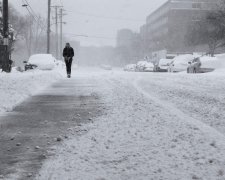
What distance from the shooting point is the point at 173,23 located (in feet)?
354

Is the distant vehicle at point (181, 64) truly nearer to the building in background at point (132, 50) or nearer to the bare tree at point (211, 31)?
the bare tree at point (211, 31)

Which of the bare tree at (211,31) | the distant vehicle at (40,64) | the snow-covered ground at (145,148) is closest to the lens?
the snow-covered ground at (145,148)

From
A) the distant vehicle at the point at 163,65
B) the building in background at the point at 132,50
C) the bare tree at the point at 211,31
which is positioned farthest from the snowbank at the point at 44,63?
the building in background at the point at 132,50

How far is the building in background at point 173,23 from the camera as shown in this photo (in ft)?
288

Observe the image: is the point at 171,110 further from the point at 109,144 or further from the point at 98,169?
the point at 98,169

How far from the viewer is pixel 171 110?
751 cm

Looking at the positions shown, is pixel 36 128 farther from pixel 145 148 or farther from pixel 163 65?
pixel 163 65

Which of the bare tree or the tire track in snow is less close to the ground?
the bare tree

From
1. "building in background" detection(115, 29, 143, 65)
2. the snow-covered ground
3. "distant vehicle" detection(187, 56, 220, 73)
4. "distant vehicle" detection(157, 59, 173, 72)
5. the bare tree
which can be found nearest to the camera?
the snow-covered ground

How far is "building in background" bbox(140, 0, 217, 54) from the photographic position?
288 ft


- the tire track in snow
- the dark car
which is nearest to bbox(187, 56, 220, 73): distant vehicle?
the dark car

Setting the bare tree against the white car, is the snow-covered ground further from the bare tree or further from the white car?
the bare tree

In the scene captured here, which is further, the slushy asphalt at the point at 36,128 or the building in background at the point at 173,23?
the building in background at the point at 173,23

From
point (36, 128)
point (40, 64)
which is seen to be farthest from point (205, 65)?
point (36, 128)
